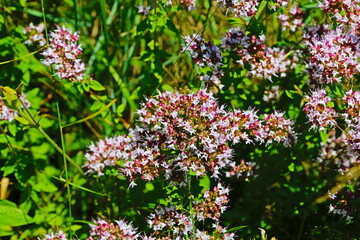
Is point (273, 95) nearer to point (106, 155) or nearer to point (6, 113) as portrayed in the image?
point (106, 155)

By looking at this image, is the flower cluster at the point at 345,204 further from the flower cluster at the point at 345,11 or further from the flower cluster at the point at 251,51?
the flower cluster at the point at 345,11

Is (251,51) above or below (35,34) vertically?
below

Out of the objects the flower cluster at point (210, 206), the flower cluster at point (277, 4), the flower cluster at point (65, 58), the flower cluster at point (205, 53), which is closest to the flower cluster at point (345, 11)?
the flower cluster at point (277, 4)

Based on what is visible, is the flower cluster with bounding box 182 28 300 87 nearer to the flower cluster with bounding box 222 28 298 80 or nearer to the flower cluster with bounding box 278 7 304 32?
the flower cluster with bounding box 222 28 298 80

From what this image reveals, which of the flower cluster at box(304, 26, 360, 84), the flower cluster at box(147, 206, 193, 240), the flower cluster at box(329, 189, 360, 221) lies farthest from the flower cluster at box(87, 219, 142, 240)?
the flower cluster at box(304, 26, 360, 84)

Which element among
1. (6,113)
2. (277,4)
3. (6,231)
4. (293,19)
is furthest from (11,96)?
(293,19)

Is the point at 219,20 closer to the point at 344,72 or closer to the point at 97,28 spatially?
the point at 97,28
